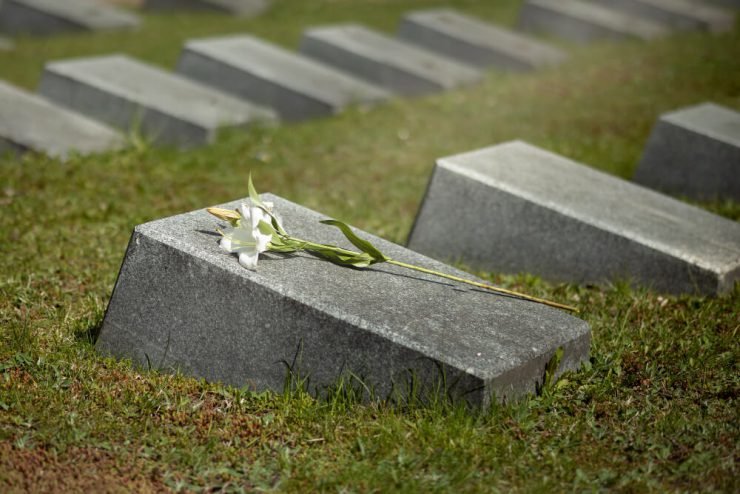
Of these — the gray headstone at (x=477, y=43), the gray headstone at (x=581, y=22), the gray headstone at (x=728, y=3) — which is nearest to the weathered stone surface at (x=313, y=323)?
the gray headstone at (x=477, y=43)

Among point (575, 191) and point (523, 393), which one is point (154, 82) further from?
point (523, 393)

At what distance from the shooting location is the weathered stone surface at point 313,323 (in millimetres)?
2904

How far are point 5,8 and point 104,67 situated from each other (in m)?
3.35

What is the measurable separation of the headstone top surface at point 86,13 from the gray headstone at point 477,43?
9.69 ft

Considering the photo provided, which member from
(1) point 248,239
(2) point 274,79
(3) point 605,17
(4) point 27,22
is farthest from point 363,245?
(3) point 605,17

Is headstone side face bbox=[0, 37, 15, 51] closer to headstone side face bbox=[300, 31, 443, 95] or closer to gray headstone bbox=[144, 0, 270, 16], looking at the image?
gray headstone bbox=[144, 0, 270, 16]

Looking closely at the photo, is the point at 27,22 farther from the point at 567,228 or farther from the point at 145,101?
the point at 567,228

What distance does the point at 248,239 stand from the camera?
311 cm

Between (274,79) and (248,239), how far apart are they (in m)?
4.32

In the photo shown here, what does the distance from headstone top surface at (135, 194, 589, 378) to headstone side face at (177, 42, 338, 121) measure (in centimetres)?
371

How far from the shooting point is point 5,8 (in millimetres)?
9500

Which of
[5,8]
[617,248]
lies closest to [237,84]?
[5,8]

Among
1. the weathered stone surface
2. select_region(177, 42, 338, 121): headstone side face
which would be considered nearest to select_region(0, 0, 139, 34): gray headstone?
select_region(177, 42, 338, 121): headstone side face

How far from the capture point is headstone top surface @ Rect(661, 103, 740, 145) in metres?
5.41
